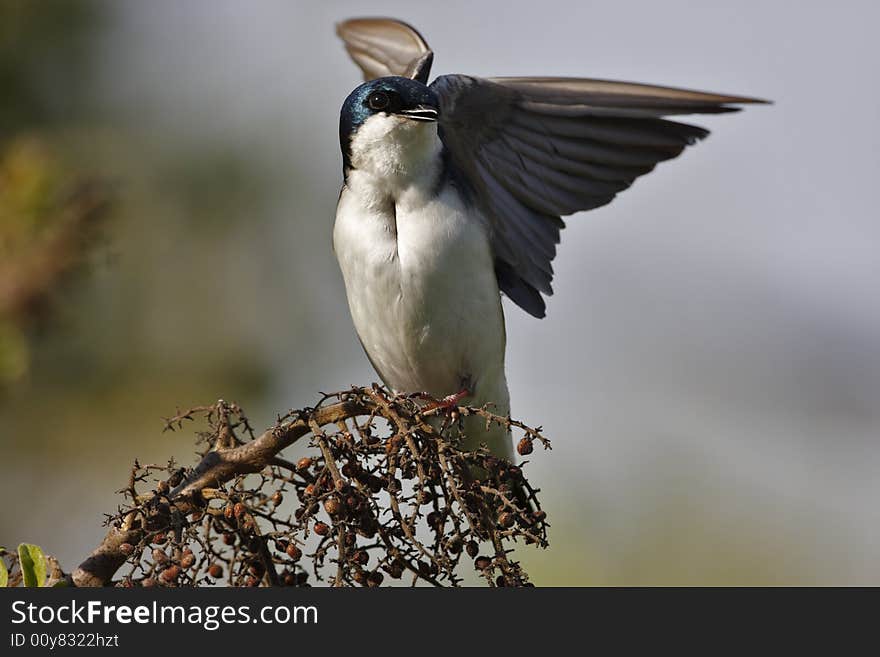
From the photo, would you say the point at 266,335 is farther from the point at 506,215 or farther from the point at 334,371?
the point at 506,215

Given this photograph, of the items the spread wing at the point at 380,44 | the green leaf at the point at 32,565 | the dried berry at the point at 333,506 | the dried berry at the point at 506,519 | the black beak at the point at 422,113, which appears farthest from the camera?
the spread wing at the point at 380,44

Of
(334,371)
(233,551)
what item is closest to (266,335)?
(334,371)

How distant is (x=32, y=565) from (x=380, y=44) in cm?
386

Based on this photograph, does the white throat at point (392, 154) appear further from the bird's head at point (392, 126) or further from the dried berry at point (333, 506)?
the dried berry at point (333, 506)

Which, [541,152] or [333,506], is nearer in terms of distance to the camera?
[333,506]

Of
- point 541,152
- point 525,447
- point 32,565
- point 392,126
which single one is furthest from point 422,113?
point 32,565

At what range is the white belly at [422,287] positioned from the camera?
3.87 meters

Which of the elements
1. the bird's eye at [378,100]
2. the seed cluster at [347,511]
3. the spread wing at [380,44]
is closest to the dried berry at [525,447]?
the seed cluster at [347,511]

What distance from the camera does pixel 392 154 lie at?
12.8ft

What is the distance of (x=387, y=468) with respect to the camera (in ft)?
8.63

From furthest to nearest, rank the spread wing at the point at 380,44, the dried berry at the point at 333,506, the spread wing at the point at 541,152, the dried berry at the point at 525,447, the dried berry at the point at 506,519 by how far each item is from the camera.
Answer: the spread wing at the point at 380,44 < the spread wing at the point at 541,152 < the dried berry at the point at 525,447 < the dried berry at the point at 506,519 < the dried berry at the point at 333,506

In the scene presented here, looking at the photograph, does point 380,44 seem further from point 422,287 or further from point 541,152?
point 422,287

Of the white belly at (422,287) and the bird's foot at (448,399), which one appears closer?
the bird's foot at (448,399)

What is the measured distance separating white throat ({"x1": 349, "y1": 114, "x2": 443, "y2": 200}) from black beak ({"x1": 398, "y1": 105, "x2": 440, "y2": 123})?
0.02 m
